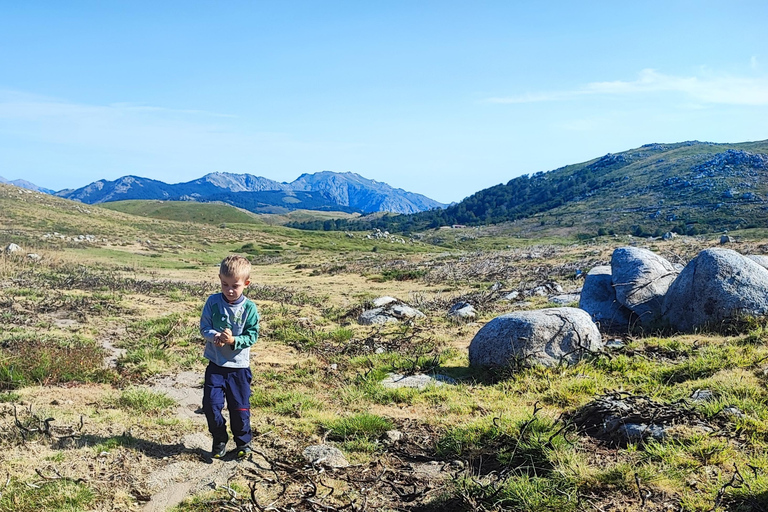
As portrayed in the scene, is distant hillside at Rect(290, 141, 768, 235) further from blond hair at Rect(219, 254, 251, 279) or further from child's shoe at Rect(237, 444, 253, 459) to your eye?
child's shoe at Rect(237, 444, 253, 459)

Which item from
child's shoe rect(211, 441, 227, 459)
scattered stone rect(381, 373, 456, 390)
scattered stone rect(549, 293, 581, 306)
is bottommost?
scattered stone rect(381, 373, 456, 390)

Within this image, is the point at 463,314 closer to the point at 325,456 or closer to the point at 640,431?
the point at 640,431

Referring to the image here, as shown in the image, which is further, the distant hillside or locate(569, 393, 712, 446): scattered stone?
the distant hillside

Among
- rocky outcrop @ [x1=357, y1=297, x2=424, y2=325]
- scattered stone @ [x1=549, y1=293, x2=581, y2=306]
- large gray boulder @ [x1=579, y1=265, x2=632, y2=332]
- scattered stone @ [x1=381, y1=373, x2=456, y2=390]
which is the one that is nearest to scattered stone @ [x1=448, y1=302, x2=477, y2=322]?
rocky outcrop @ [x1=357, y1=297, x2=424, y2=325]

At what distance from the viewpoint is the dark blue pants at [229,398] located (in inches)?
202

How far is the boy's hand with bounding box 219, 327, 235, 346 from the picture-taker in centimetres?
498

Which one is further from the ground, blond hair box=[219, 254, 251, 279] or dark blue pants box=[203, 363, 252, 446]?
blond hair box=[219, 254, 251, 279]

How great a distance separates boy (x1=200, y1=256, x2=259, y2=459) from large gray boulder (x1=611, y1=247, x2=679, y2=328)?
8.98 metres

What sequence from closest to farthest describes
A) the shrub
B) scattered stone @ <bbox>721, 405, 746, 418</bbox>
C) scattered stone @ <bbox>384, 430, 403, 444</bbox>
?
scattered stone @ <bbox>721, 405, 746, 418</bbox>
scattered stone @ <bbox>384, 430, 403, 444</bbox>
the shrub

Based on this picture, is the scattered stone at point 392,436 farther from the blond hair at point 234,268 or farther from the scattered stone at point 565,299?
the scattered stone at point 565,299

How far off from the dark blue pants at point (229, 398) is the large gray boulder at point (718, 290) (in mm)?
8620

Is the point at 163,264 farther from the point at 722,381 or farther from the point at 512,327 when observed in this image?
the point at 722,381

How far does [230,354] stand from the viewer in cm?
530

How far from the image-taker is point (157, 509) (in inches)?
164
